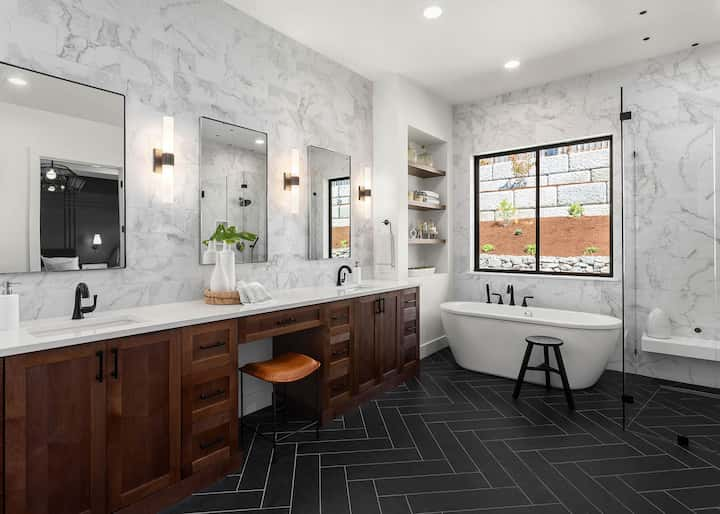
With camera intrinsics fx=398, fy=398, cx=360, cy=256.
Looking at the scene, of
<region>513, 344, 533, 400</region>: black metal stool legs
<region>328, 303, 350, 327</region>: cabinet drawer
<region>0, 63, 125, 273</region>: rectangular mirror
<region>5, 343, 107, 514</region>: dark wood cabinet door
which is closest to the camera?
<region>5, 343, 107, 514</region>: dark wood cabinet door

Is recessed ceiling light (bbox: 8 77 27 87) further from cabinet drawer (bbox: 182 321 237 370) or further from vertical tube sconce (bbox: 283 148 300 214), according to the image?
vertical tube sconce (bbox: 283 148 300 214)

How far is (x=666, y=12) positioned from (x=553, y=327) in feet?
8.71

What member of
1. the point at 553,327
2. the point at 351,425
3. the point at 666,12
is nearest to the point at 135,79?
the point at 351,425

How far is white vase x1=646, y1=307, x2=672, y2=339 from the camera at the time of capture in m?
3.05

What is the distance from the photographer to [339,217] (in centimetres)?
396

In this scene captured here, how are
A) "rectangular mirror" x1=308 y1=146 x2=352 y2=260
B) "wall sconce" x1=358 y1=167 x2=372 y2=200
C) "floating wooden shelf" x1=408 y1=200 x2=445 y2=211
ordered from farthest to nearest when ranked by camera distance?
"floating wooden shelf" x1=408 y1=200 x2=445 y2=211
"wall sconce" x1=358 y1=167 x2=372 y2=200
"rectangular mirror" x1=308 y1=146 x2=352 y2=260

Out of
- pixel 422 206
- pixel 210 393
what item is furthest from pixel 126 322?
pixel 422 206

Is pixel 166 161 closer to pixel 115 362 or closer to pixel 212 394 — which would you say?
pixel 115 362

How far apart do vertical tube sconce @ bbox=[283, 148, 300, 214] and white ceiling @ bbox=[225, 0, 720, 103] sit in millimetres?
1033

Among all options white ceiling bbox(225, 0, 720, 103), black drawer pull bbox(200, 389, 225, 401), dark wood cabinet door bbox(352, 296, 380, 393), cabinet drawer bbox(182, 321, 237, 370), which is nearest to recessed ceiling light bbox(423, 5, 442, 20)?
white ceiling bbox(225, 0, 720, 103)

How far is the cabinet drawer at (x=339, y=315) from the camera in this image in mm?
2963

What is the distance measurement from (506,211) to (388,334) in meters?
2.45

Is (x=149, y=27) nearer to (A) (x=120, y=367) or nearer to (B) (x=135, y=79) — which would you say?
(B) (x=135, y=79)

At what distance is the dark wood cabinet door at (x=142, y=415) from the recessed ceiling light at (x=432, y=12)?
2.90 m
